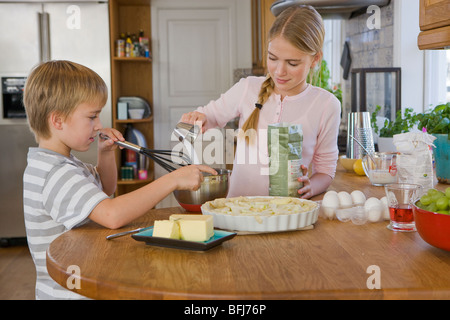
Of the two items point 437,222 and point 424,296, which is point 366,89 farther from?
point 424,296

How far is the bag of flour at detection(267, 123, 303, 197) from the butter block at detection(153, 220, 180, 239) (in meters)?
0.48

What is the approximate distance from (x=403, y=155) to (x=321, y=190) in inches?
12.1

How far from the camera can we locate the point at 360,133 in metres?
2.26

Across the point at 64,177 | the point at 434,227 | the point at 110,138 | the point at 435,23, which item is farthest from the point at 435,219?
the point at 435,23

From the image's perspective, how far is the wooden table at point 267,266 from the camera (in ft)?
2.97

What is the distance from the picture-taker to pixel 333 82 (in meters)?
4.75

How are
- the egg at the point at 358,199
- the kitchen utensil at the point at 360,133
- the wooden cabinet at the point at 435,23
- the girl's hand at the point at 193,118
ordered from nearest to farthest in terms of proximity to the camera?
the egg at the point at 358,199, the girl's hand at the point at 193,118, the wooden cabinet at the point at 435,23, the kitchen utensil at the point at 360,133

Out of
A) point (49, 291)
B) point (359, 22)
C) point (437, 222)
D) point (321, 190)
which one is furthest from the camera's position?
point (359, 22)

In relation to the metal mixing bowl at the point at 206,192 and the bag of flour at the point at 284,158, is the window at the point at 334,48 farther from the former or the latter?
the metal mixing bowl at the point at 206,192

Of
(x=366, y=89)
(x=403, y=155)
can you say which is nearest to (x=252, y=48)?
(x=366, y=89)

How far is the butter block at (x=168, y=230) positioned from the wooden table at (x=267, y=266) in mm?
32

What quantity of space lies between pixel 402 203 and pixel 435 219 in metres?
0.23

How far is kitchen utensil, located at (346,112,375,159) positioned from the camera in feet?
7.26

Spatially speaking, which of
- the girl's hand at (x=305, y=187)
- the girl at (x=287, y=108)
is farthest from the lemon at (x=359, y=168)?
the girl's hand at (x=305, y=187)
